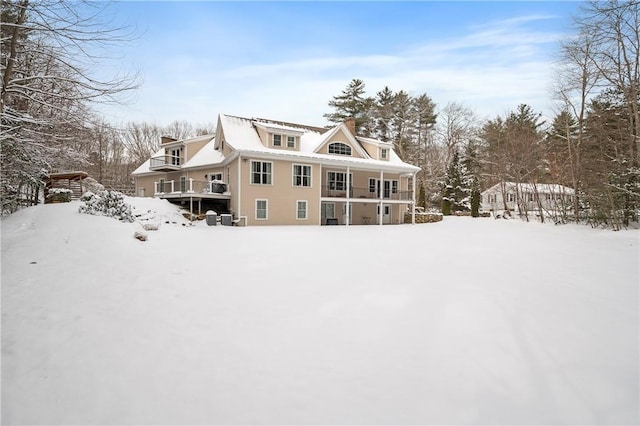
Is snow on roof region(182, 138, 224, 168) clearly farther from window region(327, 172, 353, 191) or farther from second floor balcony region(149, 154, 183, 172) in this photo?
window region(327, 172, 353, 191)

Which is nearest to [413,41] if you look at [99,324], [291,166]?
[291,166]

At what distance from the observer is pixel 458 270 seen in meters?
7.92

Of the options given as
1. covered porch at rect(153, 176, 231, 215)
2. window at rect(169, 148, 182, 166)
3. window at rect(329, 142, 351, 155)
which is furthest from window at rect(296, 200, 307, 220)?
window at rect(169, 148, 182, 166)

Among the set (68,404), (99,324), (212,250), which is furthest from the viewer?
(212,250)

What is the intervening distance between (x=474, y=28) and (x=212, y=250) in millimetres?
11684

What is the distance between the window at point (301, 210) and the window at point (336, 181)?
3718 millimetres

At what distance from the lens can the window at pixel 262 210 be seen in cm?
1912

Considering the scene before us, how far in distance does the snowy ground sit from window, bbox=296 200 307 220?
12.6 metres

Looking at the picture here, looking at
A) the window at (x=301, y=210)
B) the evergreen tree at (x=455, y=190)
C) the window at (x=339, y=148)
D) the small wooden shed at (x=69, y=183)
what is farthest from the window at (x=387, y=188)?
the small wooden shed at (x=69, y=183)

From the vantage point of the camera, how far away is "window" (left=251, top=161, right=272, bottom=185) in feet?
62.4

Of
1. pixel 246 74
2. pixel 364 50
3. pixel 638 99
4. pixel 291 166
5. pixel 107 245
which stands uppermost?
pixel 364 50

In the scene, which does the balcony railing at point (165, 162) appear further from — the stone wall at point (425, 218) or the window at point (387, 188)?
the stone wall at point (425, 218)

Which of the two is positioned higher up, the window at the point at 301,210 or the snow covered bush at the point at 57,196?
the snow covered bush at the point at 57,196

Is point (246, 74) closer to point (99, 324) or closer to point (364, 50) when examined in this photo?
point (364, 50)
